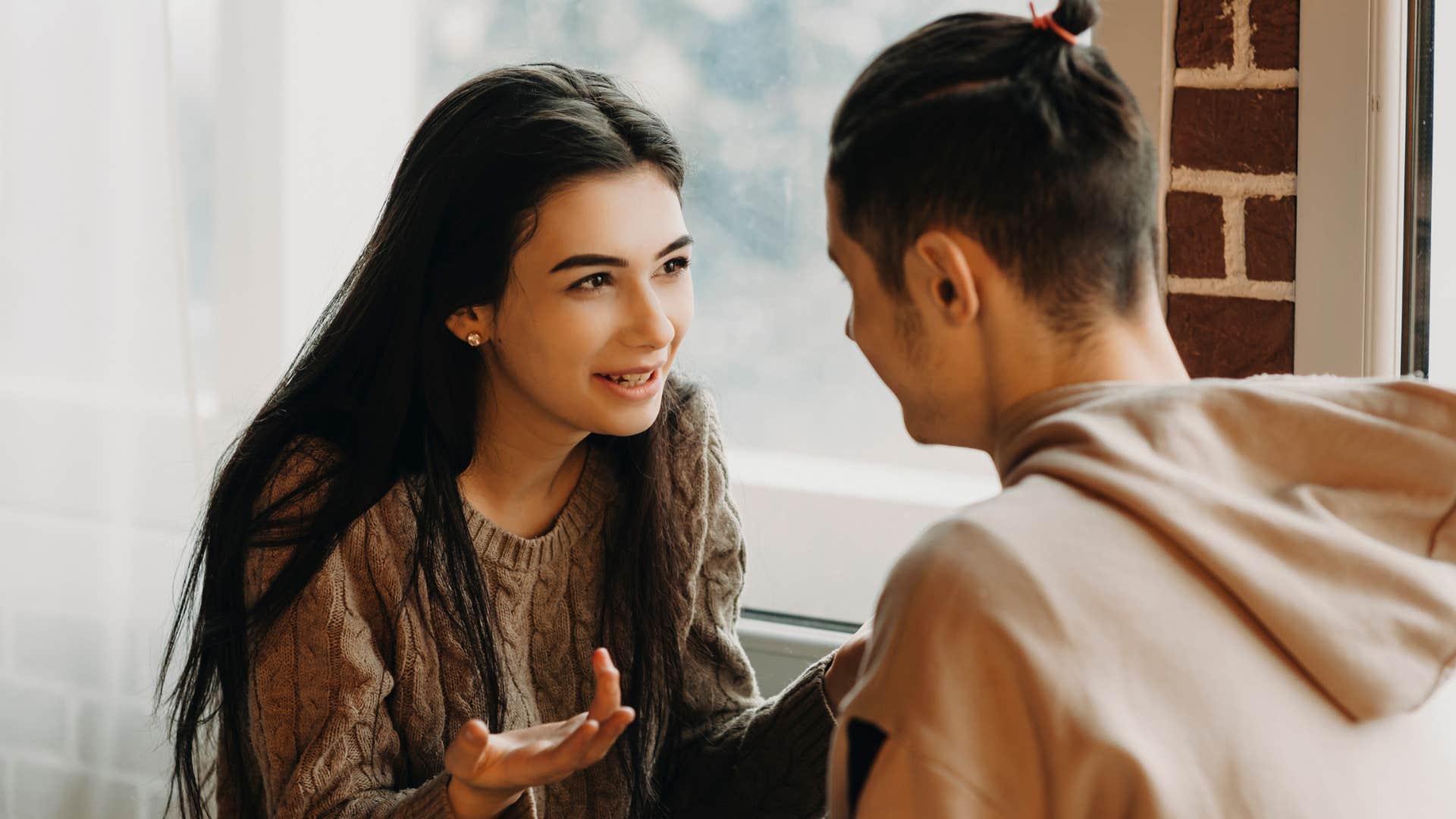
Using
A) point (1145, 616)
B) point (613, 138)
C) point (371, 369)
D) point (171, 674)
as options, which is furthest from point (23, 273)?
point (1145, 616)

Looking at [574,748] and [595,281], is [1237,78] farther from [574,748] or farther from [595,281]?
[574,748]

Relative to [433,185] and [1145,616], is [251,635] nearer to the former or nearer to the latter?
[433,185]

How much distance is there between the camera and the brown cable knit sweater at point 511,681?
1344 millimetres

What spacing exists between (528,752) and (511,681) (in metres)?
0.37

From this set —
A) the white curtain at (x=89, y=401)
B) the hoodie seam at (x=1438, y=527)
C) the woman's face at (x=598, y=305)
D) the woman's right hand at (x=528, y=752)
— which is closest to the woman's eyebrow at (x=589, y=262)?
the woman's face at (x=598, y=305)

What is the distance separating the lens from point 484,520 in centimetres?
151

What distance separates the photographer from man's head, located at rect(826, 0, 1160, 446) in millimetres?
874

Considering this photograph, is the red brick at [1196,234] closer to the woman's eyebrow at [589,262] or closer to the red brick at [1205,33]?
the red brick at [1205,33]

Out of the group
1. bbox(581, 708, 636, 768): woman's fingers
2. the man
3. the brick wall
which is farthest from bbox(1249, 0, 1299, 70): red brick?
bbox(581, 708, 636, 768): woman's fingers

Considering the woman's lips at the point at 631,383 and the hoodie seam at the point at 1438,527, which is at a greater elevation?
the woman's lips at the point at 631,383

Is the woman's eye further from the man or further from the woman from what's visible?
the man

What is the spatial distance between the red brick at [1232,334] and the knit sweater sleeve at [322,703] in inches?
34.8

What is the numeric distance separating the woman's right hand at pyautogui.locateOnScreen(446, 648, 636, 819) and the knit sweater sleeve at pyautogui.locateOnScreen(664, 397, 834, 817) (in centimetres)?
36

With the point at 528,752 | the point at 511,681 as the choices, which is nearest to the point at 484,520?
the point at 511,681
